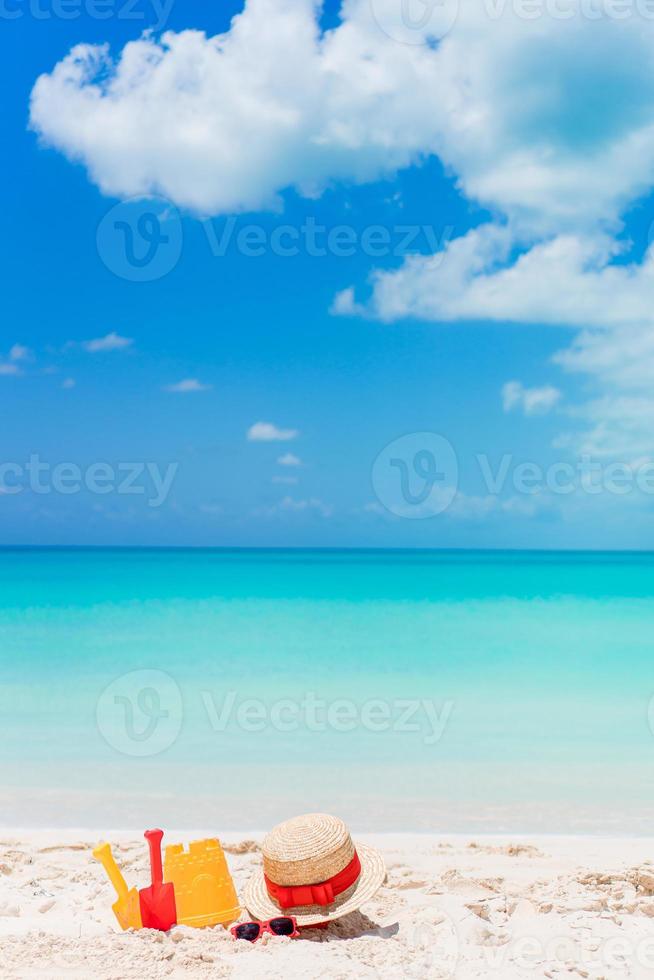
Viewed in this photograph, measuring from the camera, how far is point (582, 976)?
321 centimetres

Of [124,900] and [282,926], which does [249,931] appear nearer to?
[282,926]

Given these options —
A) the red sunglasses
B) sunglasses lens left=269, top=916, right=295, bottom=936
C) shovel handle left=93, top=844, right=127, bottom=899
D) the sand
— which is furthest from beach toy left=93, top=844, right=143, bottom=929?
sunglasses lens left=269, top=916, right=295, bottom=936

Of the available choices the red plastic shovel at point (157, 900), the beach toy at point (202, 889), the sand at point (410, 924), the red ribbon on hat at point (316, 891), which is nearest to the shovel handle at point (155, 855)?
the red plastic shovel at point (157, 900)

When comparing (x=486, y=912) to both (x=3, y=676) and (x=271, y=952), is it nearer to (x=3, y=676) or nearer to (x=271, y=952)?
(x=271, y=952)

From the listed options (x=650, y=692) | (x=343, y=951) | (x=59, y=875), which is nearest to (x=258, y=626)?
(x=650, y=692)

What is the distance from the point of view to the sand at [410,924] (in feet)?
10.6

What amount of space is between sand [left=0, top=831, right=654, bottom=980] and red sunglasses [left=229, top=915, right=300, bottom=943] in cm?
6

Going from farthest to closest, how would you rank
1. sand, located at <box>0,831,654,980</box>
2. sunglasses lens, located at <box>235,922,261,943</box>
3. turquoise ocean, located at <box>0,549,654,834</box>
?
1. turquoise ocean, located at <box>0,549,654,834</box>
2. sunglasses lens, located at <box>235,922,261,943</box>
3. sand, located at <box>0,831,654,980</box>

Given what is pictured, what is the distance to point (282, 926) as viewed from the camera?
3.46 metres

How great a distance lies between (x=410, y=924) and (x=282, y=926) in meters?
0.62

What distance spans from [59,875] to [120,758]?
3.02 meters

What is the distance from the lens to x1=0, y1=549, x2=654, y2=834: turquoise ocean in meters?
6.22

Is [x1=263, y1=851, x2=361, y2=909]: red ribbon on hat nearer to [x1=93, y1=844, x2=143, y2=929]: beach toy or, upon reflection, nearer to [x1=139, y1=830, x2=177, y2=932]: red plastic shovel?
[x1=139, y1=830, x2=177, y2=932]: red plastic shovel

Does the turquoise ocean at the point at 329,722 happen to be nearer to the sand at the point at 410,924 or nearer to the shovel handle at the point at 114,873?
the sand at the point at 410,924
